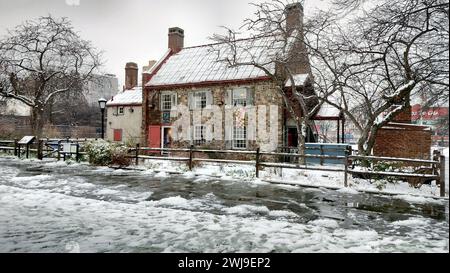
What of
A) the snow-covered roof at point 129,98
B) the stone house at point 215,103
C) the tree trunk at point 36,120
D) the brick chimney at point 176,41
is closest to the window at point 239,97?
the stone house at point 215,103

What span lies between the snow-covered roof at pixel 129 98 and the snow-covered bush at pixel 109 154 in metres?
12.3

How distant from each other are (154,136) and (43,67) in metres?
7.80

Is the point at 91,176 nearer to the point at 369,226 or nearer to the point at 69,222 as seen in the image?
the point at 69,222

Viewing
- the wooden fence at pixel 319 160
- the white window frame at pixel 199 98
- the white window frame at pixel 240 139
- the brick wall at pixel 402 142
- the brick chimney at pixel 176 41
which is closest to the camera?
the wooden fence at pixel 319 160

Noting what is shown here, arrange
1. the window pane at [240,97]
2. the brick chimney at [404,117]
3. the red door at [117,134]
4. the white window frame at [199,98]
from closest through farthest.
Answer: the brick chimney at [404,117], the window pane at [240,97], the white window frame at [199,98], the red door at [117,134]

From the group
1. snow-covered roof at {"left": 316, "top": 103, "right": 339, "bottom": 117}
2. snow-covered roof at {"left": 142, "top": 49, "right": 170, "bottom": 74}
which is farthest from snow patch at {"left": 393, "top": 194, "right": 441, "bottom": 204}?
snow-covered roof at {"left": 142, "top": 49, "right": 170, "bottom": 74}

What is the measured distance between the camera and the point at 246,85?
18328 millimetres

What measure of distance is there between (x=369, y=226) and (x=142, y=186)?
6.22 meters

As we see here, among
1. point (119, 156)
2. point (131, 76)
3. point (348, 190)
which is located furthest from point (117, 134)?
point (348, 190)

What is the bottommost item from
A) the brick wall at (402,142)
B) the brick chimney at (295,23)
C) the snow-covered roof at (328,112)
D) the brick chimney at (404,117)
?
the brick wall at (402,142)

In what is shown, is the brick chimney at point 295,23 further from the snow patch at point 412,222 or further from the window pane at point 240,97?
the snow patch at point 412,222

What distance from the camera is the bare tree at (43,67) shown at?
15786 mm

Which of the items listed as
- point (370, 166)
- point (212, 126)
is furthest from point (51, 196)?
point (212, 126)

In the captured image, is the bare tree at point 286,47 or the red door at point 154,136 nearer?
the bare tree at point 286,47
